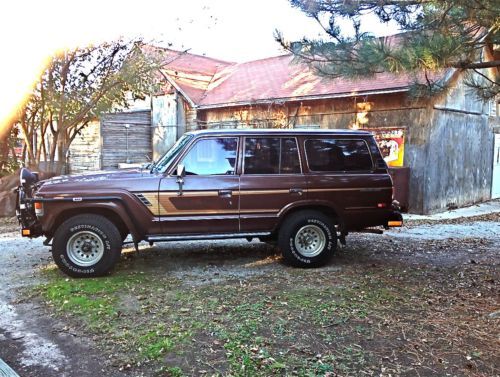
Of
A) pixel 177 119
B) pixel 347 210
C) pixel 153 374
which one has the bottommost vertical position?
pixel 153 374

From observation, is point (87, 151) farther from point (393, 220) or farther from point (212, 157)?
point (393, 220)

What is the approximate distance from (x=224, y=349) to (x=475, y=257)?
5.68 m

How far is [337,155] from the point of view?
746cm

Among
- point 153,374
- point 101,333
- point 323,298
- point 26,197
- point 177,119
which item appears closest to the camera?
point 153,374

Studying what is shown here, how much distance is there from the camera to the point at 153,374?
12.8 ft

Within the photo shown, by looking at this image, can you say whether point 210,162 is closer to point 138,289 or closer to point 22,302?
point 138,289

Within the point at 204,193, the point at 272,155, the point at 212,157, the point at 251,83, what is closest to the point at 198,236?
the point at 204,193

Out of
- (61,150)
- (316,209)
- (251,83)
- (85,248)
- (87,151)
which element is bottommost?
(85,248)

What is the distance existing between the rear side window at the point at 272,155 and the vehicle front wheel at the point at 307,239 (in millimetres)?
723

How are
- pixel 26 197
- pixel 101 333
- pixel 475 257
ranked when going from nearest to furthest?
1. pixel 101 333
2. pixel 26 197
3. pixel 475 257

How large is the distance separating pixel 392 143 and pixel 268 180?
8.67 m

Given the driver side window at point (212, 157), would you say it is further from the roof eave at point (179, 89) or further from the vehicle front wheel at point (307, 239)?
the roof eave at point (179, 89)

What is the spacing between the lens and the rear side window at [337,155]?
736 cm

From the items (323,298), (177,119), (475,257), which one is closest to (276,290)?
(323,298)
